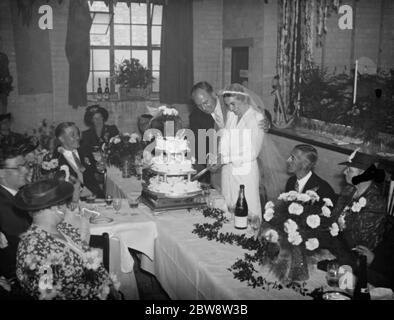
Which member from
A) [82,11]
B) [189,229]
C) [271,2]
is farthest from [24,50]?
[189,229]

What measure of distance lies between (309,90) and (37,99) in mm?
4575

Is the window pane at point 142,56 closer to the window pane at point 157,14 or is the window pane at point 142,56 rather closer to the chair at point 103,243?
the window pane at point 157,14

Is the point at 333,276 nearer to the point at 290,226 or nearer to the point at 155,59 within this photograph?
the point at 290,226

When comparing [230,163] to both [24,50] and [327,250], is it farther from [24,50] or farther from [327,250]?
[24,50]

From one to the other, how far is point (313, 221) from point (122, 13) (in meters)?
7.17

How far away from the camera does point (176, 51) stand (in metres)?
8.65

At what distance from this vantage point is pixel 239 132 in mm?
4211

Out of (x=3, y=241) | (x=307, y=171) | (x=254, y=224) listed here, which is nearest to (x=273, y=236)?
(x=254, y=224)

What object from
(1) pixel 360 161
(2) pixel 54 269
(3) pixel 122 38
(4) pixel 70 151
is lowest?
(2) pixel 54 269

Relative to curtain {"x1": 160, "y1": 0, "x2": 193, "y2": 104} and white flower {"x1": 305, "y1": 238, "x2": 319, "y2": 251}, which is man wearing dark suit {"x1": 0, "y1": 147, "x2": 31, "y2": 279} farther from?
curtain {"x1": 160, "y1": 0, "x2": 193, "y2": 104}

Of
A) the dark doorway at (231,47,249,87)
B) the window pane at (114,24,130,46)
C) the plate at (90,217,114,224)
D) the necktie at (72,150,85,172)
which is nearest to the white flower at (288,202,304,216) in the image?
the plate at (90,217,114,224)

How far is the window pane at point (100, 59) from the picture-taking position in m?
8.53

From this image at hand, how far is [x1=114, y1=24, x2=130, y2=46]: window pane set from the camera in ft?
28.1

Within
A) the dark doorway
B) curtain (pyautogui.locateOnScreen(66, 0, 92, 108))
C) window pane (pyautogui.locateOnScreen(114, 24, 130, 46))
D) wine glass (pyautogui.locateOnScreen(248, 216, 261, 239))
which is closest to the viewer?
wine glass (pyautogui.locateOnScreen(248, 216, 261, 239))
